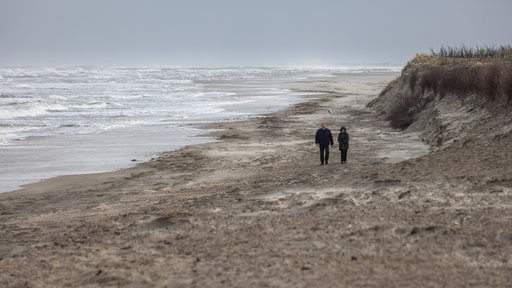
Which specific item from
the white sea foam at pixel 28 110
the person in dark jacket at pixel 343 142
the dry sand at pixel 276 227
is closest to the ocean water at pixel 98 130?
the white sea foam at pixel 28 110

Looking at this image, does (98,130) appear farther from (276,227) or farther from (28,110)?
(276,227)

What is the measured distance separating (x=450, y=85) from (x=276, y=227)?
1742 cm

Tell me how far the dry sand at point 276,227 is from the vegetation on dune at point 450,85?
4.33 m

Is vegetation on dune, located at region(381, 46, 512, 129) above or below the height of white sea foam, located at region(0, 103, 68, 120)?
above

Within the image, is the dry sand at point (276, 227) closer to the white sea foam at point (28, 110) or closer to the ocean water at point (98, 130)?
the ocean water at point (98, 130)

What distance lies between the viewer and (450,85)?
80.8ft

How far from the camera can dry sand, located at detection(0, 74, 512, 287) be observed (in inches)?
282

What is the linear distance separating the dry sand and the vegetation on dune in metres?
4.33

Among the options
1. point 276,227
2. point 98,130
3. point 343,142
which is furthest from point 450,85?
point 276,227

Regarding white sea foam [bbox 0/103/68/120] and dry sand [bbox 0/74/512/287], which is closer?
dry sand [bbox 0/74/512/287]

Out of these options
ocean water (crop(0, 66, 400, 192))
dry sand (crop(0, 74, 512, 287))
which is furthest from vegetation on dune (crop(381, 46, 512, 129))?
ocean water (crop(0, 66, 400, 192))

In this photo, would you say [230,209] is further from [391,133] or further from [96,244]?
[391,133]

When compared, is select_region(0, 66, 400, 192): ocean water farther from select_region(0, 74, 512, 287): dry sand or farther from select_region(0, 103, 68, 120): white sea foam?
select_region(0, 74, 512, 287): dry sand

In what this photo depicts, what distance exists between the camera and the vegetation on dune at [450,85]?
19.2 metres
